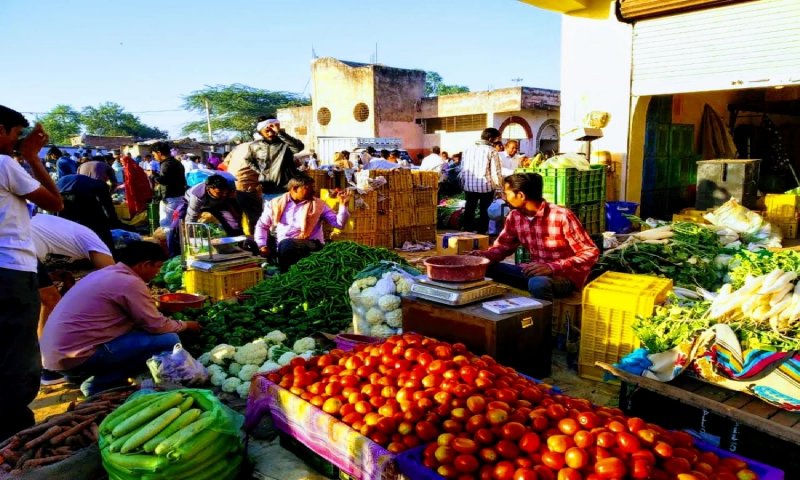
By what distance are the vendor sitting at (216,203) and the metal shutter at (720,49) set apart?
678 centimetres

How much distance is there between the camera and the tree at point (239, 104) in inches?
1688

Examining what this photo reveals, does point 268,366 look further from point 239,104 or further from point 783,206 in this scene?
point 239,104

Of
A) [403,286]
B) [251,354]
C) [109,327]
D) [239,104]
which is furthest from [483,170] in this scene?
[239,104]

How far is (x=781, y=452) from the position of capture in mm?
2717

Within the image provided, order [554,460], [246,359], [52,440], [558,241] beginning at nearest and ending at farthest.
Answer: [554,460] < [52,440] < [246,359] < [558,241]

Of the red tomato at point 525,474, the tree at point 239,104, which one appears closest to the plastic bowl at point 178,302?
the red tomato at point 525,474

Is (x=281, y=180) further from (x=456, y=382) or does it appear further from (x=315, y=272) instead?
(x=456, y=382)

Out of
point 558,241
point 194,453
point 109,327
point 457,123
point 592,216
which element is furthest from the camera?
point 457,123

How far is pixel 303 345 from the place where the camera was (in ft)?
14.5

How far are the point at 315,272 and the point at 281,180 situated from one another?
7.84 feet

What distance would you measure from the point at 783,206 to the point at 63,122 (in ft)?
202

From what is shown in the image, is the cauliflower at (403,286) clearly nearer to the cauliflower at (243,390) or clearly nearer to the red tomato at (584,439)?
the cauliflower at (243,390)

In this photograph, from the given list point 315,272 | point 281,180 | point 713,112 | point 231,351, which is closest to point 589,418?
point 231,351

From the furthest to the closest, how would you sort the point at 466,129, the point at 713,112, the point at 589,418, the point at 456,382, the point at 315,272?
the point at 466,129 → the point at 713,112 → the point at 315,272 → the point at 456,382 → the point at 589,418
